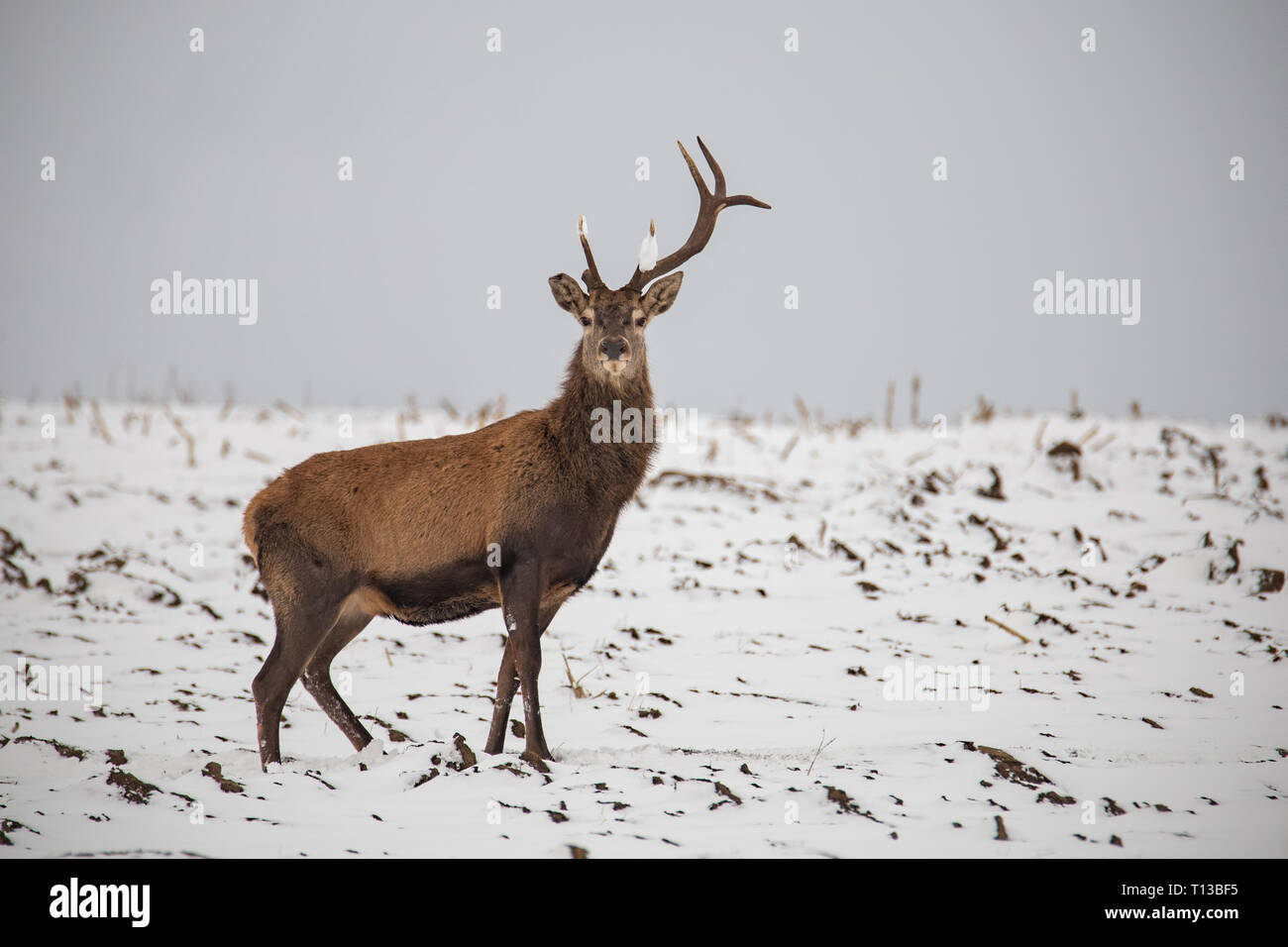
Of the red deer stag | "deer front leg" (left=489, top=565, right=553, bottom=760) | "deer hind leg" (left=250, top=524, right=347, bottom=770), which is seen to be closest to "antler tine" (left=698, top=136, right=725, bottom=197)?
the red deer stag

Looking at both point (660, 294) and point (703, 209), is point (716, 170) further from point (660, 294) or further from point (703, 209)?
point (660, 294)

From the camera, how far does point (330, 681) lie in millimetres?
6988

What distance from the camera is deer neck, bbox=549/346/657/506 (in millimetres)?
6730

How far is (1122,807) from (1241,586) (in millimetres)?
6530

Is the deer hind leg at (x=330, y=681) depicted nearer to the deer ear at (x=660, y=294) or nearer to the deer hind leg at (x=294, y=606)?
the deer hind leg at (x=294, y=606)

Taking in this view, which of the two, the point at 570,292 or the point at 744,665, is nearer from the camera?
the point at 570,292

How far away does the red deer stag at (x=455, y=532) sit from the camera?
643 cm

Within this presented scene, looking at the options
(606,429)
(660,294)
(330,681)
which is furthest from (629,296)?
(330,681)

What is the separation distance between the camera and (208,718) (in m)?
7.65

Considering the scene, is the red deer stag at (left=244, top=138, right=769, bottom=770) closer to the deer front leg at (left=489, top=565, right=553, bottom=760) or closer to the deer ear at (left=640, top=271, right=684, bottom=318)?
the deer front leg at (left=489, top=565, right=553, bottom=760)

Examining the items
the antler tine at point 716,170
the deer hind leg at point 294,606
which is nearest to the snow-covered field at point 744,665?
the deer hind leg at point 294,606

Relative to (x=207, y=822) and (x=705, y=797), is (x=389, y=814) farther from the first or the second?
(x=705, y=797)

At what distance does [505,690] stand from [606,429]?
1.81 m

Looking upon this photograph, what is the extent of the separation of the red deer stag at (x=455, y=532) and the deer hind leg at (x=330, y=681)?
10mm
